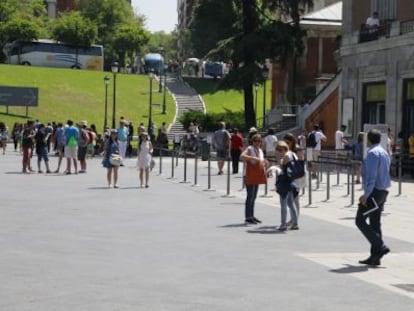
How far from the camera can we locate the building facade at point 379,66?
36.4 meters

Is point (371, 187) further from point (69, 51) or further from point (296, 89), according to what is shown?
point (69, 51)

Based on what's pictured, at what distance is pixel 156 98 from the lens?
277 feet

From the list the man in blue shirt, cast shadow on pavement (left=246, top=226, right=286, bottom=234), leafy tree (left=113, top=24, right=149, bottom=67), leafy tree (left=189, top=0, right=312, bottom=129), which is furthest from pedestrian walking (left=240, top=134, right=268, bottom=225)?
leafy tree (left=113, top=24, right=149, bottom=67)

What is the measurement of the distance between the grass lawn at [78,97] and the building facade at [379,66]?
31.4 m

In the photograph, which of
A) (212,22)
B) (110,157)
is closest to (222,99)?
(212,22)

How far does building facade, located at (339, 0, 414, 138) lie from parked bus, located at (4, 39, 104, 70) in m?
65.7

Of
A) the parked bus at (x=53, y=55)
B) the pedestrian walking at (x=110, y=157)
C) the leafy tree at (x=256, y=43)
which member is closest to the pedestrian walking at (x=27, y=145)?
the pedestrian walking at (x=110, y=157)

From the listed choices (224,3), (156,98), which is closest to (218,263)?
(224,3)

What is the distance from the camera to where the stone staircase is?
73.1m

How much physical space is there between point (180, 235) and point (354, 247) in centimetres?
280

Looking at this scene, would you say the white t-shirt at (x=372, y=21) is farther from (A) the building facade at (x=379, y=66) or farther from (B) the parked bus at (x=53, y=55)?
(B) the parked bus at (x=53, y=55)

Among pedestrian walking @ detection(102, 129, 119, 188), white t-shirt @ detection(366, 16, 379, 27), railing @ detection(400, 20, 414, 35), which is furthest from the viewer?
white t-shirt @ detection(366, 16, 379, 27)

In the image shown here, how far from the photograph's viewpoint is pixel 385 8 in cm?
4100

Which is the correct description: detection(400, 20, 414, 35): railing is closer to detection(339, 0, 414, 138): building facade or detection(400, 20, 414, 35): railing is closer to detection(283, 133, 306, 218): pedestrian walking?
detection(339, 0, 414, 138): building facade
